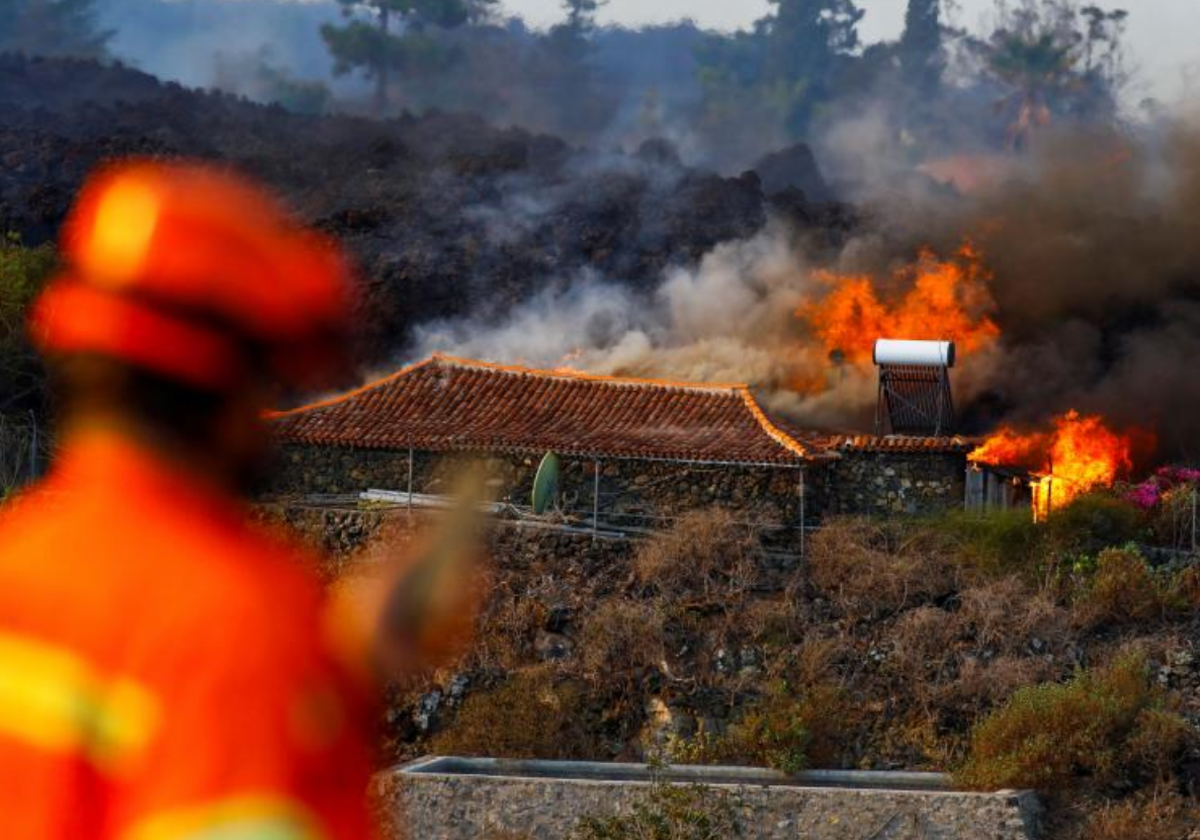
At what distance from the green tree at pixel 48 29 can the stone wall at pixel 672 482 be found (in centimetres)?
6427

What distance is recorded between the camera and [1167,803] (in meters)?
20.5

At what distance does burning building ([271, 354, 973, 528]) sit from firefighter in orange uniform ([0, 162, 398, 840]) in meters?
26.6

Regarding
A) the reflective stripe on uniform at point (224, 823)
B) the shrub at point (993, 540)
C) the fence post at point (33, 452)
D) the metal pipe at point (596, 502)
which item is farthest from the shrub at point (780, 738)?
the reflective stripe on uniform at point (224, 823)

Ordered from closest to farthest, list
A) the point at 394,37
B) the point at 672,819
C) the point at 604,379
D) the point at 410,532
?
the point at 672,819 < the point at 410,532 < the point at 604,379 < the point at 394,37

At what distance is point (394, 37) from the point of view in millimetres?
86375

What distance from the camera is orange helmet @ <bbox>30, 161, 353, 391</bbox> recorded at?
212 cm

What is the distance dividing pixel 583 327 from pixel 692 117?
5446cm

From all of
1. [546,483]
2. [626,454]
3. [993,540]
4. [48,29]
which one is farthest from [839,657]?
[48,29]

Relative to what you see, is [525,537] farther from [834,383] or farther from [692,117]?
[692,117]

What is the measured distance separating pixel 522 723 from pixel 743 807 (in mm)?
4851

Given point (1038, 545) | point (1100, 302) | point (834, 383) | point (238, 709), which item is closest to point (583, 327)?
point (834, 383)

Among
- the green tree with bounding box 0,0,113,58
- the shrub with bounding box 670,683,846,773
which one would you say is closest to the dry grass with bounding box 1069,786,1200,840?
the shrub with bounding box 670,683,846,773

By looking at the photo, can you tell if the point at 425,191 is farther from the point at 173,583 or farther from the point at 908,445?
the point at 173,583

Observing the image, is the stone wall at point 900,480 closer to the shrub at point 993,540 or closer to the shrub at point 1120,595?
the shrub at point 993,540
